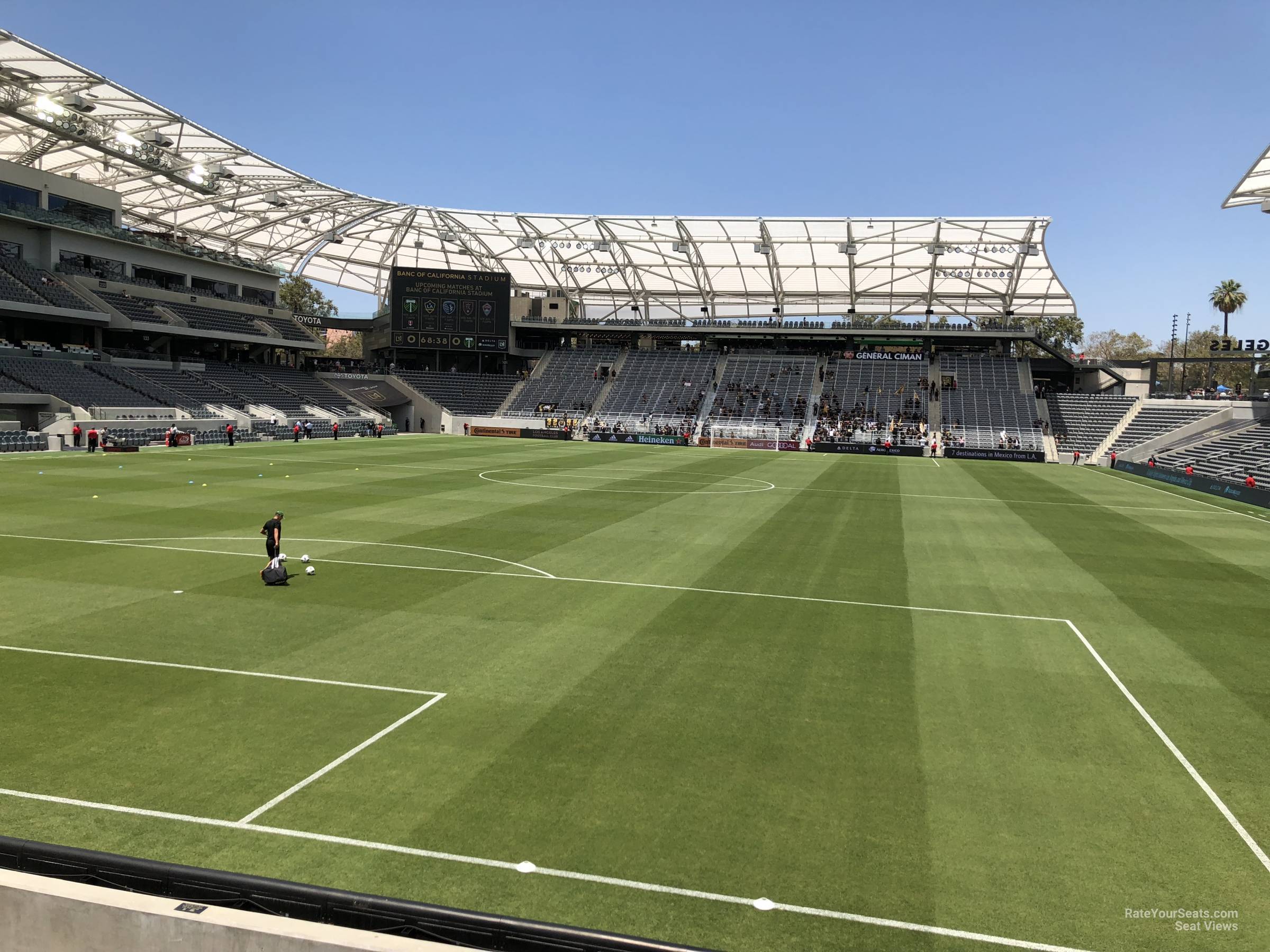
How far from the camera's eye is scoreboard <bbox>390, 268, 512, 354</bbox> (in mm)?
78312

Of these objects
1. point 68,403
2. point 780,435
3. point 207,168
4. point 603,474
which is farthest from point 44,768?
point 780,435

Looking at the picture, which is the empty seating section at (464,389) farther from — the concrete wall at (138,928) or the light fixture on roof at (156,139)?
the concrete wall at (138,928)

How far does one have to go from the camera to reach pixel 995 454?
203ft

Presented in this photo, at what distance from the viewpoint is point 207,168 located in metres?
55.8

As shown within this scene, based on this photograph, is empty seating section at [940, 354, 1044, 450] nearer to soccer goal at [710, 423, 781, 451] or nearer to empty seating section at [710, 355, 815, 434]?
empty seating section at [710, 355, 815, 434]

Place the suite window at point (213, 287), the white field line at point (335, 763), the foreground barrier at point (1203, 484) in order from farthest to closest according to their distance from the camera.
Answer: the suite window at point (213, 287) → the foreground barrier at point (1203, 484) → the white field line at point (335, 763)

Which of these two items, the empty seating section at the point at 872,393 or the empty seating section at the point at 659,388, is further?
the empty seating section at the point at 659,388

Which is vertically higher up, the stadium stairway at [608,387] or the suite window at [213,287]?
the suite window at [213,287]

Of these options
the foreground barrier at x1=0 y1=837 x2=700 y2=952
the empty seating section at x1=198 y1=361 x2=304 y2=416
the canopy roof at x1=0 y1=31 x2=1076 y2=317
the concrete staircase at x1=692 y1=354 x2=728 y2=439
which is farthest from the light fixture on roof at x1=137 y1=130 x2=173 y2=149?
the foreground barrier at x1=0 y1=837 x2=700 y2=952

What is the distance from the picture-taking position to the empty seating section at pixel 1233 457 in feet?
128

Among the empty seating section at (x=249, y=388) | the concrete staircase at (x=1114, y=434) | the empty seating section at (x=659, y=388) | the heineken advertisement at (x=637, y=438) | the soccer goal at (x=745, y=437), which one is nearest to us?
the concrete staircase at (x=1114, y=434)

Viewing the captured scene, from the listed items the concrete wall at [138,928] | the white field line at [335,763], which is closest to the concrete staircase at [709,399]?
the white field line at [335,763]

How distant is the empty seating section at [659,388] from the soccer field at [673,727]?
180ft

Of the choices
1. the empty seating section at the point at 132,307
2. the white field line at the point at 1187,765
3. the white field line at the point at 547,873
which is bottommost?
the white field line at the point at 1187,765
